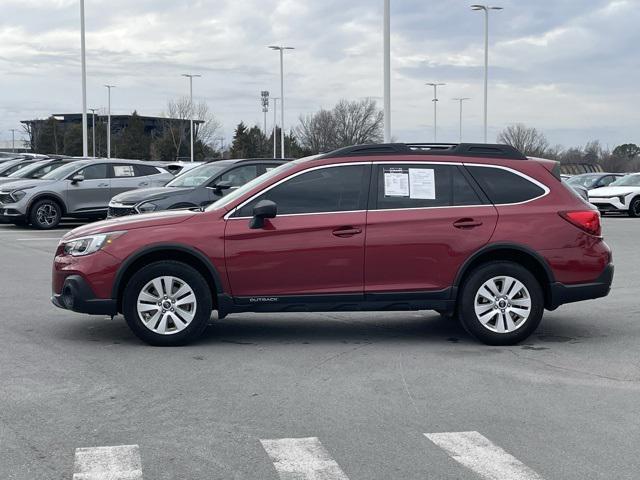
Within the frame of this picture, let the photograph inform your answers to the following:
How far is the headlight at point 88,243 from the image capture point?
8.13m

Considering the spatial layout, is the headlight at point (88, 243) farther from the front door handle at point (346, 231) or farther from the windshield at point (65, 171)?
the windshield at point (65, 171)

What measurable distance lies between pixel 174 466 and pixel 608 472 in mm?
2267

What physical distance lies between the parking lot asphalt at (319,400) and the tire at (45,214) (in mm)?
12904

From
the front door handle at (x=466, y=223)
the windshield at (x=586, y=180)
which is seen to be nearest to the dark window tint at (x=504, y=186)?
the front door handle at (x=466, y=223)

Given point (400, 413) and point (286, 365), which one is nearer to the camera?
point (400, 413)

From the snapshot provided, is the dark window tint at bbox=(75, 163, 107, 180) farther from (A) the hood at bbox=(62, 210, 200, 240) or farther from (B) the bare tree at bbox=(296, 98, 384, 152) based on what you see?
(B) the bare tree at bbox=(296, 98, 384, 152)

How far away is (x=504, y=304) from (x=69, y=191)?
16.3 m

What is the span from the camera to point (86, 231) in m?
8.33

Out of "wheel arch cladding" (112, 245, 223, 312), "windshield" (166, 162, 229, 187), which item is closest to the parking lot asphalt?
"wheel arch cladding" (112, 245, 223, 312)

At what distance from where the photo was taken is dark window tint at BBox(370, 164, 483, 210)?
8273 millimetres

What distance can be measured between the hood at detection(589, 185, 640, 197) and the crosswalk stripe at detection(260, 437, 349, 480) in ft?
A: 91.0

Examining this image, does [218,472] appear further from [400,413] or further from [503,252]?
[503,252]

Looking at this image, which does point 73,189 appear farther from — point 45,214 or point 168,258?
point 168,258

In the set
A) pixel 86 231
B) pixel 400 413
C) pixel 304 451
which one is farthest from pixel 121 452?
pixel 86 231
